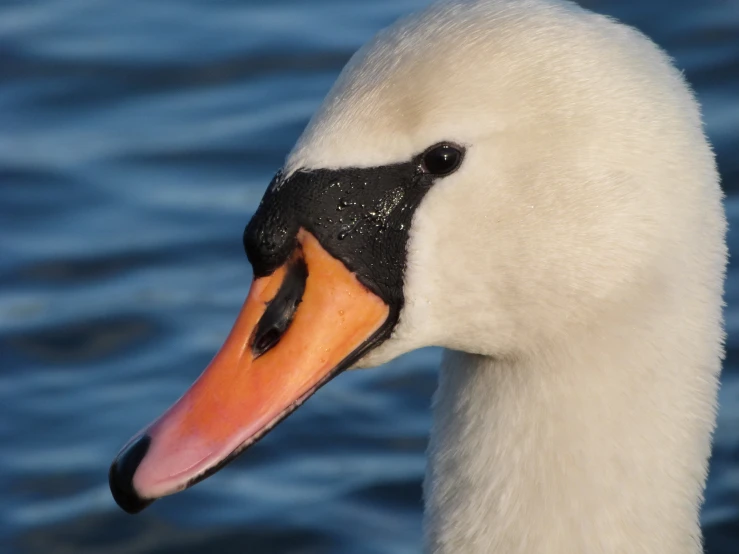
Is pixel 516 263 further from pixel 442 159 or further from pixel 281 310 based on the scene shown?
pixel 281 310

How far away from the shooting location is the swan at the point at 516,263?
3916mm

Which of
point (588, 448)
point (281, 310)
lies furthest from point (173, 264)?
point (588, 448)

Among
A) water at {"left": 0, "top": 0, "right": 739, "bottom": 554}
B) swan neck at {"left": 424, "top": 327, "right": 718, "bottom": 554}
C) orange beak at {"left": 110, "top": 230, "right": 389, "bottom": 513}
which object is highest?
orange beak at {"left": 110, "top": 230, "right": 389, "bottom": 513}

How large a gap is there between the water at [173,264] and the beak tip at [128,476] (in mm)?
2621

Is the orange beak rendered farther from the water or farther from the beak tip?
the water

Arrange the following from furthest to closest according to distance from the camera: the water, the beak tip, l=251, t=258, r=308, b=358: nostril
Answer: the water, l=251, t=258, r=308, b=358: nostril, the beak tip

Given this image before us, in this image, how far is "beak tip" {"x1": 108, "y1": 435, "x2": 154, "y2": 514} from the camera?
3873 millimetres

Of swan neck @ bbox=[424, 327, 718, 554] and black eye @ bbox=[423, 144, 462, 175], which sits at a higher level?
black eye @ bbox=[423, 144, 462, 175]

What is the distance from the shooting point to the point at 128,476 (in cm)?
390

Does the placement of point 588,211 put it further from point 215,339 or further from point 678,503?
point 215,339

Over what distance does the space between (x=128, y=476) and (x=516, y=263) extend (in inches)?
42.9

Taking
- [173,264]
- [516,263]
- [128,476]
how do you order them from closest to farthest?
1. [128,476]
2. [516,263]
3. [173,264]

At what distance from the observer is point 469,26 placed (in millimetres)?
3986

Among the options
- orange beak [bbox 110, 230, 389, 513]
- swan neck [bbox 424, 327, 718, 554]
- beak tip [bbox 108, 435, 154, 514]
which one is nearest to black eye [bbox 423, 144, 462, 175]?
orange beak [bbox 110, 230, 389, 513]
